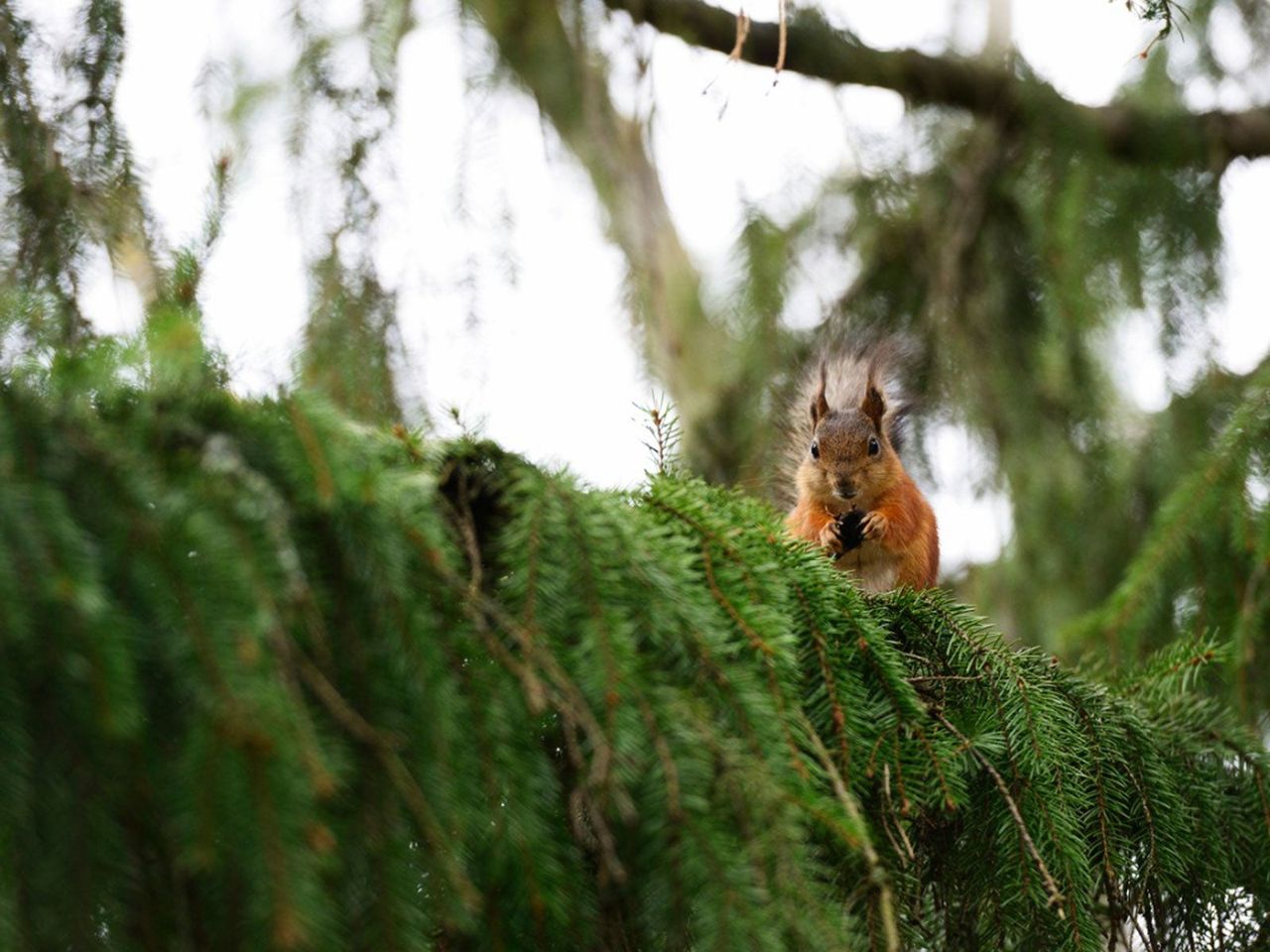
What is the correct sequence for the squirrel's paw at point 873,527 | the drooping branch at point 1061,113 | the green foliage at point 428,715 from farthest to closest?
the drooping branch at point 1061,113 → the squirrel's paw at point 873,527 → the green foliage at point 428,715

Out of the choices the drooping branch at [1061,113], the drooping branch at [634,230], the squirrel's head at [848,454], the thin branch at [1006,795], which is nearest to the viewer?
the thin branch at [1006,795]

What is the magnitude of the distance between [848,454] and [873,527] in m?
0.17

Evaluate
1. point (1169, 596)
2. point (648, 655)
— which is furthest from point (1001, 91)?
point (648, 655)

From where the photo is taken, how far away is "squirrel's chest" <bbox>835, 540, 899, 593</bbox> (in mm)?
2318

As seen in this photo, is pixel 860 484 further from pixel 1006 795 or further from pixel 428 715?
pixel 428 715

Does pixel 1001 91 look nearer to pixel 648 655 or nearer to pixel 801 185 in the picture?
pixel 801 185

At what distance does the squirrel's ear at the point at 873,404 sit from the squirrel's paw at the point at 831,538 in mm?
298

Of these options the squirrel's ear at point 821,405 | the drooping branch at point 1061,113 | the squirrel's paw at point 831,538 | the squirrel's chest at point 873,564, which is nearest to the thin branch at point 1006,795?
the squirrel's paw at point 831,538

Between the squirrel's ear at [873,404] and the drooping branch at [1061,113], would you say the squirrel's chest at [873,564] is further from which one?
the drooping branch at [1061,113]

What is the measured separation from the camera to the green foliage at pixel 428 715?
0.67m

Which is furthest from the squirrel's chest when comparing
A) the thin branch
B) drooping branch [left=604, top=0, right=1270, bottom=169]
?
the thin branch

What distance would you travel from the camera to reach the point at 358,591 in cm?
81

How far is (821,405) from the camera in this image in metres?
2.46

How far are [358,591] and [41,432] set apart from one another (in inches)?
7.8
